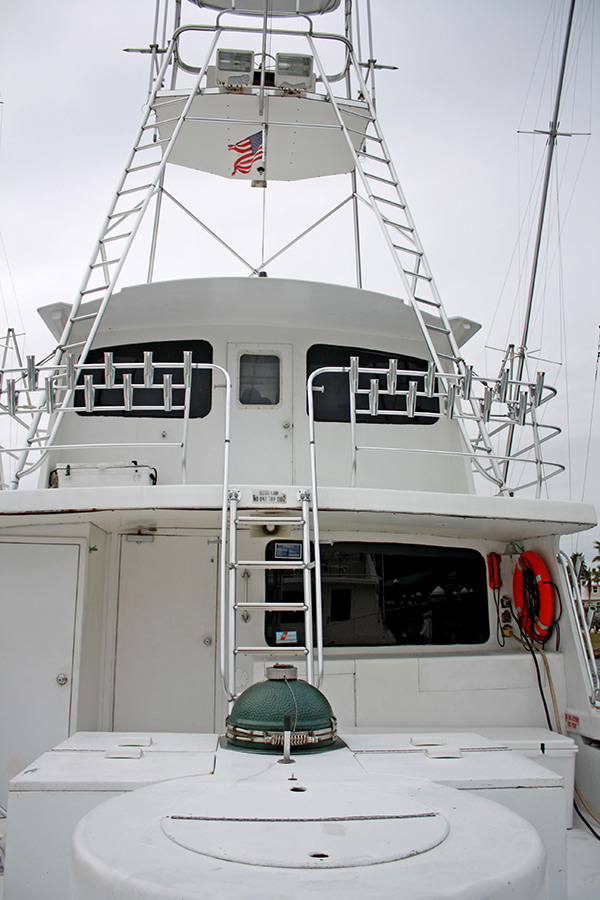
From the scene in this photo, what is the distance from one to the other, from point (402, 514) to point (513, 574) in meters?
1.73

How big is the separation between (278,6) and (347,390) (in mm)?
4036

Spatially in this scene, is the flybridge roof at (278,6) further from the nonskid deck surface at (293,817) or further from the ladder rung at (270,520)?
the nonskid deck surface at (293,817)

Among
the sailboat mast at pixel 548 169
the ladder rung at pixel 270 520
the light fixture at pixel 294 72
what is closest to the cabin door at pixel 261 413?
the ladder rung at pixel 270 520

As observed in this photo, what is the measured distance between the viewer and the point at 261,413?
6.59m

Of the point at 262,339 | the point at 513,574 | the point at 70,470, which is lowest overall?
the point at 513,574

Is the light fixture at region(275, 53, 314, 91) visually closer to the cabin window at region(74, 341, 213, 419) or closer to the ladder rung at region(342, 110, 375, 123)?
the ladder rung at region(342, 110, 375, 123)

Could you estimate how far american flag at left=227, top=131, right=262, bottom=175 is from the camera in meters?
7.55

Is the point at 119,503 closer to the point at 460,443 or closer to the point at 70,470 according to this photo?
the point at 70,470

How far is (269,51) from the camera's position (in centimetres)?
761

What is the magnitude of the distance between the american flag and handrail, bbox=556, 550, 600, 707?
4857 millimetres

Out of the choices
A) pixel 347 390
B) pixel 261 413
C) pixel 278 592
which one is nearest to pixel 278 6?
pixel 347 390

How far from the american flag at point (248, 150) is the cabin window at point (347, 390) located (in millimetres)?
2295

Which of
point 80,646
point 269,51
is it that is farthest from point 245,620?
Answer: point 269,51

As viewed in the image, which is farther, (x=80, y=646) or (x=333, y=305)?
(x=333, y=305)
